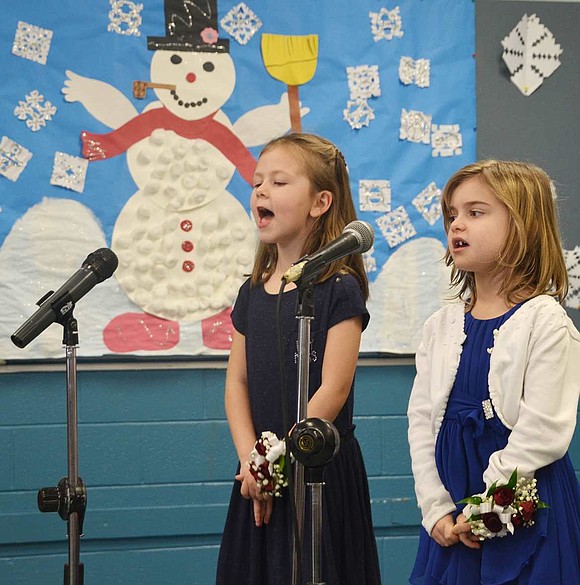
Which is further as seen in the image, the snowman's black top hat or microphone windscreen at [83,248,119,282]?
the snowman's black top hat


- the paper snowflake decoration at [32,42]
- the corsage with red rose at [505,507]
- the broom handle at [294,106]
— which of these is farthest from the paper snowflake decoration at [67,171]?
→ the corsage with red rose at [505,507]

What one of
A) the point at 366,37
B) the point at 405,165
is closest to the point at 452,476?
the point at 405,165

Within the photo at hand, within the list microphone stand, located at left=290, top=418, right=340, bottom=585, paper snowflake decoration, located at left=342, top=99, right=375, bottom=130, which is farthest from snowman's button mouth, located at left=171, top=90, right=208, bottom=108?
microphone stand, located at left=290, top=418, right=340, bottom=585

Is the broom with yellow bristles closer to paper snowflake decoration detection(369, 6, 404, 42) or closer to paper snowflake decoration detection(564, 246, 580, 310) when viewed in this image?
paper snowflake decoration detection(369, 6, 404, 42)

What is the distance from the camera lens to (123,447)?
318cm

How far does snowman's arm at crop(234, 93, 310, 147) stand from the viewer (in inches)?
128

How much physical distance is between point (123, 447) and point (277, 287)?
4.22ft

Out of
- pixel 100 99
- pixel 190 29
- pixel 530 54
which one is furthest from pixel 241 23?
pixel 530 54

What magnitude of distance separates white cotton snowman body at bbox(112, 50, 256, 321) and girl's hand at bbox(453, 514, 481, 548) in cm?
156

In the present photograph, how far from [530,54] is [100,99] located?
160 centimetres

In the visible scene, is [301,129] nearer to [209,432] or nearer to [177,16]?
[177,16]

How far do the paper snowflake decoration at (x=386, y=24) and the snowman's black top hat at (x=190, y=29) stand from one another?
55cm

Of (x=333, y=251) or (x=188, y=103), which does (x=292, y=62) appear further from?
(x=333, y=251)

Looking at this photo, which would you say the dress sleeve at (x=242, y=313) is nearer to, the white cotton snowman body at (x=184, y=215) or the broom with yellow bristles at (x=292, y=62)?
the white cotton snowman body at (x=184, y=215)
